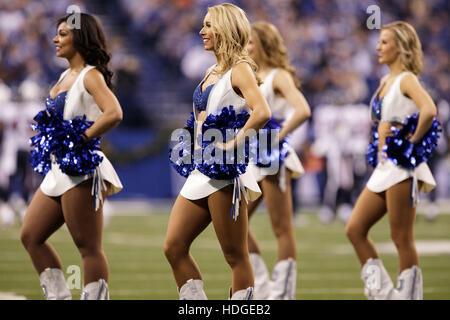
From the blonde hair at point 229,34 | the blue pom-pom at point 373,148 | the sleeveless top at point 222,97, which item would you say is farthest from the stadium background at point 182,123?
the blonde hair at point 229,34

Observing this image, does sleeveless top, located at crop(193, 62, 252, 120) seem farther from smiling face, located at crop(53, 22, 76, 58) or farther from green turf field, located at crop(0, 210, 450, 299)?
green turf field, located at crop(0, 210, 450, 299)

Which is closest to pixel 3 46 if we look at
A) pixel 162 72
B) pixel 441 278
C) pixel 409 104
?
pixel 162 72

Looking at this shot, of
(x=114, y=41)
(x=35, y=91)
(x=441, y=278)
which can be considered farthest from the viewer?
(x=114, y=41)

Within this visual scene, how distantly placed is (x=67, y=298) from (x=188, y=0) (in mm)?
14362

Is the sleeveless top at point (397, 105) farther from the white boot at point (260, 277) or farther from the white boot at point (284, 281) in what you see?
the white boot at point (260, 277)

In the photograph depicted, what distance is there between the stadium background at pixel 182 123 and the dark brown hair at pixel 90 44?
2.11m

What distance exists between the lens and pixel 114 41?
18219mm

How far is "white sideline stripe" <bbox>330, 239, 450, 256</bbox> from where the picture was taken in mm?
9602

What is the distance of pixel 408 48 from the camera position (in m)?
5.79

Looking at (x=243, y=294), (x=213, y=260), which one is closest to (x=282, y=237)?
(x=243, y=294)

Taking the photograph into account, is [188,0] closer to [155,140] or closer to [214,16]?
[155,140]

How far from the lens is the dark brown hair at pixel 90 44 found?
5215mm

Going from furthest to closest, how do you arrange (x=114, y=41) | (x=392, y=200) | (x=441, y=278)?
(x=114, y=41) < (x=441, y=278) < (x=392, y=200)
